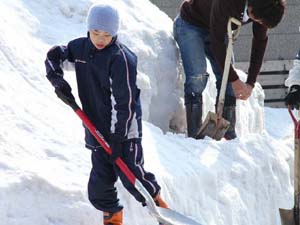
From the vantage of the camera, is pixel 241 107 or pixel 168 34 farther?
pixel 241 107

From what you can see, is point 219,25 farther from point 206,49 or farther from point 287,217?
point 287,217

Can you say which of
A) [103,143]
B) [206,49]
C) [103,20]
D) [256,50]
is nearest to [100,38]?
[103,20]

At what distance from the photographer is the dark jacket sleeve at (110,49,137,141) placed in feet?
12.5

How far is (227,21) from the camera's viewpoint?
5.39 m

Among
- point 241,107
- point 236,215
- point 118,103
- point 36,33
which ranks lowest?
point 236,215

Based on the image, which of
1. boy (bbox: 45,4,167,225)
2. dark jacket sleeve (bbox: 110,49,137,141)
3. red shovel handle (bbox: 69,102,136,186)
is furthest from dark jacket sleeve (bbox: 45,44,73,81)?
dark jacket sleeve (bbox: 110,49,137,141)

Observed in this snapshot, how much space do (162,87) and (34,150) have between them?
1.90m

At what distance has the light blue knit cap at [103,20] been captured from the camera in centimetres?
383

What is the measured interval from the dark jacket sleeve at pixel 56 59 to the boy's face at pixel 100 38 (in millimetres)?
241

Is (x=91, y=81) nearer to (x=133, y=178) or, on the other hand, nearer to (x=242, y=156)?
(x=133, y=178)

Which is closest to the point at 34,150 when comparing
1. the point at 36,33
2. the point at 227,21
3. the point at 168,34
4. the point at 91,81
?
the point at 91,81

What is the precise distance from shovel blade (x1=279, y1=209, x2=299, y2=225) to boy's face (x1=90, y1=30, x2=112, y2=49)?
2.11 meters

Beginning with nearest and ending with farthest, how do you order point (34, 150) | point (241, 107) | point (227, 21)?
point (34, 150) → point (227, 21) → point (241, 107)

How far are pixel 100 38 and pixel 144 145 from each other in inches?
46.7
